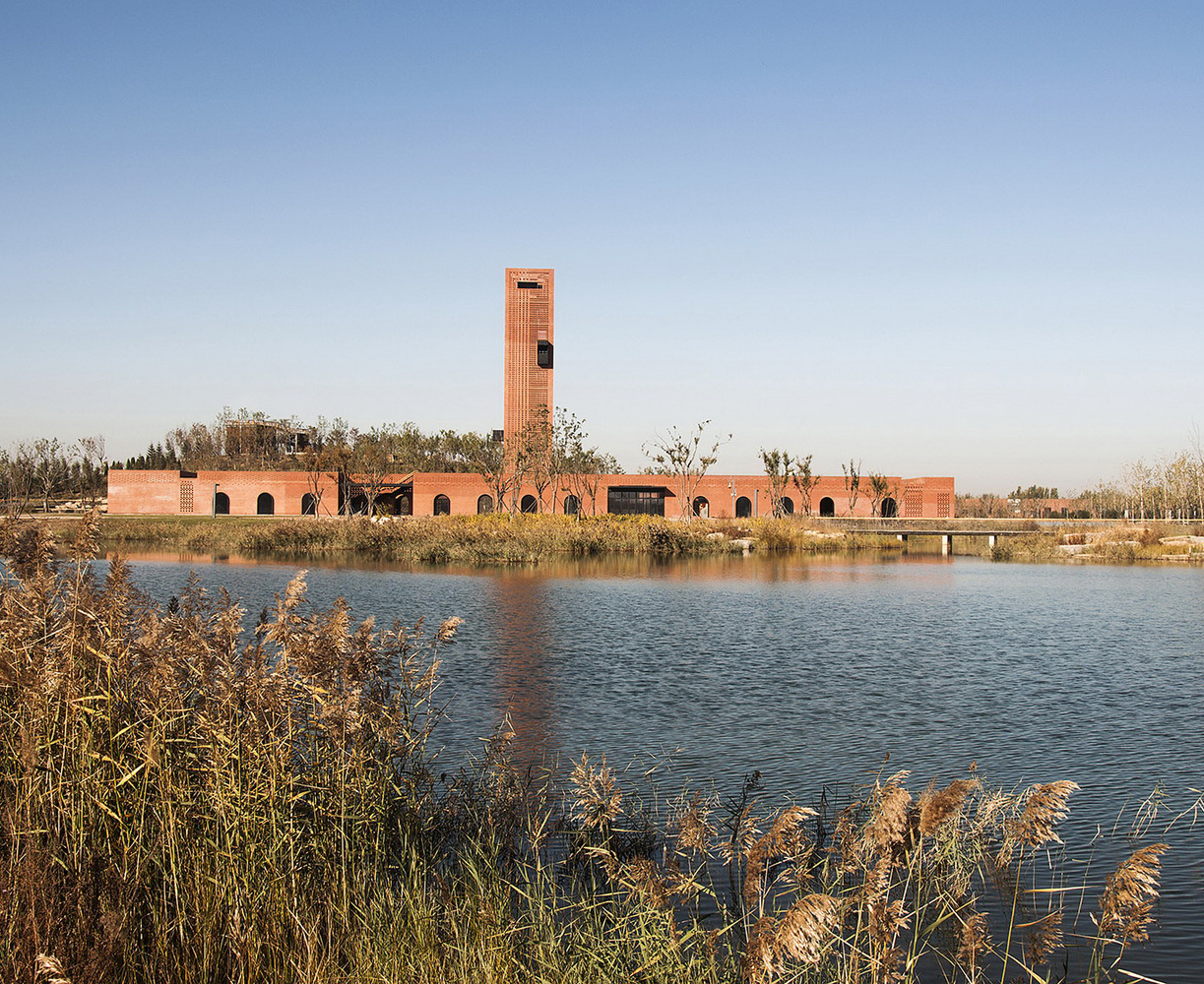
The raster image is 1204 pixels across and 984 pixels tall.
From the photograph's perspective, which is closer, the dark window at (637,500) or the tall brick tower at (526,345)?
the tall brick tower at (526,345)

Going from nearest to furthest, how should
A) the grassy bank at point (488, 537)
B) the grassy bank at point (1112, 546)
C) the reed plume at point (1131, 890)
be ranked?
the reed plume at point (1131, 890)
the grassy bank at point (488, 537)
the grassy bank at point (1112, 546)

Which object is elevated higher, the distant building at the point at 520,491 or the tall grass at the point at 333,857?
the distant building at the point at 520,491

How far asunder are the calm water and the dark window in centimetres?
3216

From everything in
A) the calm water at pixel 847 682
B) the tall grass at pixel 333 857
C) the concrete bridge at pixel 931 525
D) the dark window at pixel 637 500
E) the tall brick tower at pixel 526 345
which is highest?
the tall brick tower at pixel 526 345

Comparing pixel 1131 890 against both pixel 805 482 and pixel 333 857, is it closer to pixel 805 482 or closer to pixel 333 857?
pixel 333 857

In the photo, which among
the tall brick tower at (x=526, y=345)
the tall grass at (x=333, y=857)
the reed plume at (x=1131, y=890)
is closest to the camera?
the reed plume at (x=1131, y=890)

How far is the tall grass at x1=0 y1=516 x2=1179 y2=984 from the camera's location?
10.0 feet

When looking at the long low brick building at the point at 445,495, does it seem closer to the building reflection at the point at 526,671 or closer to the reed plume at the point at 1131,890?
the building reflection at the point at 526,671

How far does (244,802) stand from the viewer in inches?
157

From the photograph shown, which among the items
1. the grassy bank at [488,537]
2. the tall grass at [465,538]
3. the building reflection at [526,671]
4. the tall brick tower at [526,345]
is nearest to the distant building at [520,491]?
the tall brick tower at [526,345]

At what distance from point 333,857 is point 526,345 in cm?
4736

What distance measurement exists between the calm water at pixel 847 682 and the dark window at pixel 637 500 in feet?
106

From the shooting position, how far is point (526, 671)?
1130 cm

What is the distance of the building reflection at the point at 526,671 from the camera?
8232 millimetres
